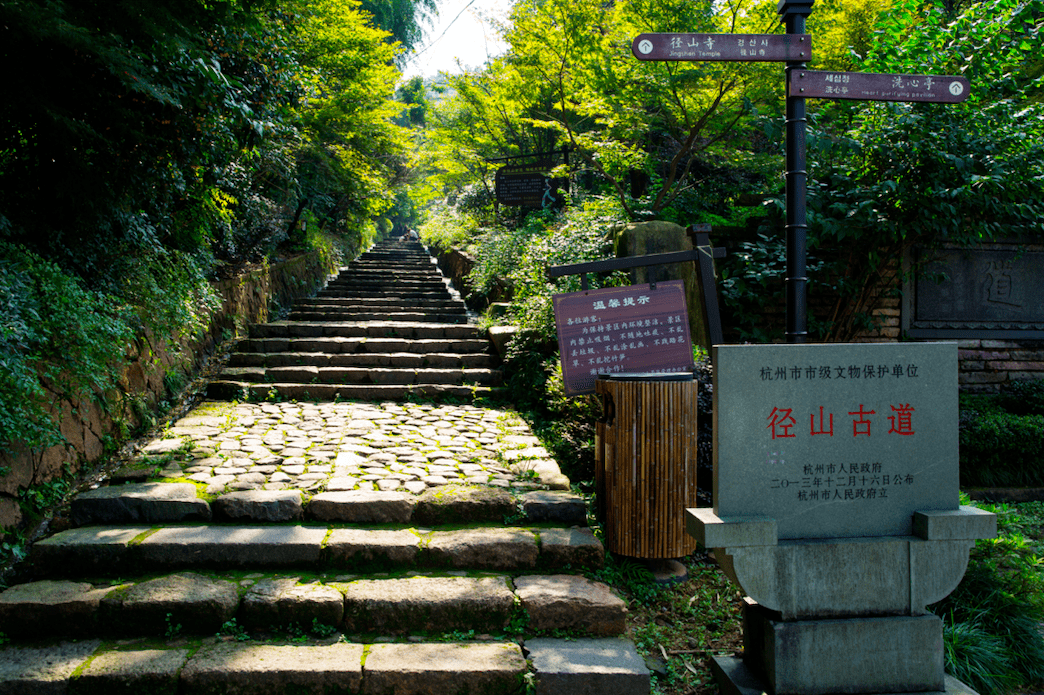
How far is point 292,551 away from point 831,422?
10.0 feet

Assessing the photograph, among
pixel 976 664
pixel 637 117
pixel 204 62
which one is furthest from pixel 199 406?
pixel 637 117

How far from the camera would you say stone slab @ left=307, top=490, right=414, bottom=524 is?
12.7 feet

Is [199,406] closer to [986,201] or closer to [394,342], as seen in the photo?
[394,342]

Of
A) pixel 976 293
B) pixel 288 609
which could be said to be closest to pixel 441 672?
pixel 288 609

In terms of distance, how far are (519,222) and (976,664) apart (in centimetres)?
1232

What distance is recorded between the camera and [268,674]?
A: 9.10 feet

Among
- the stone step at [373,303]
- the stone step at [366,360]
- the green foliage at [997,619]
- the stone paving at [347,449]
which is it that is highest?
the stone step at [373,303]

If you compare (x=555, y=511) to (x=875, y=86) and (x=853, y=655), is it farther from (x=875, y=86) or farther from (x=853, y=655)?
(x=875, y=86)

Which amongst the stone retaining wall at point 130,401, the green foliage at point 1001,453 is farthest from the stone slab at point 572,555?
the green foliage at point 1001,453

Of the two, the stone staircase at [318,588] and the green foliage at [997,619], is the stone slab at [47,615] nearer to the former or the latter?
the stone staircase at [318,588]

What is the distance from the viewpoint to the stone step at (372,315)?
31.9 ft

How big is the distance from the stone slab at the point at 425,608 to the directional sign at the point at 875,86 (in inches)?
138

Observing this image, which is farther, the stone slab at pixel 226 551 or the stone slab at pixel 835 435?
the stone slab at pixel 226 551

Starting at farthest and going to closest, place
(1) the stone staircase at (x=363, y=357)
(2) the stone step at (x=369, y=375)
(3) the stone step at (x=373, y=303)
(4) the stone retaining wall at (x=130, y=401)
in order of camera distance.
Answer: (3) the stone step at (x=373, y=303), (2) the stone step at (x=369, y=375), (1) the stone staircase at (x=363, y=357), (4) the stone retaining wall at (x=130, y=401)
